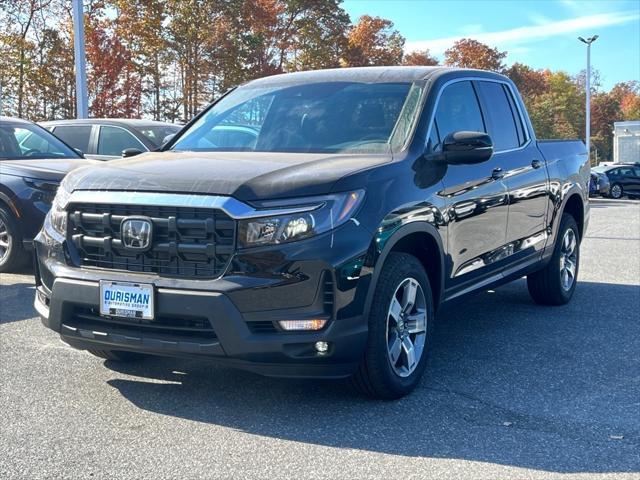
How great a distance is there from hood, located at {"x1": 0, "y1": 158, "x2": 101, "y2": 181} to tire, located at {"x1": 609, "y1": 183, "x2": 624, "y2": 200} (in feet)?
93.4

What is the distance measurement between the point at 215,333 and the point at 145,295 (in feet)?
1.34

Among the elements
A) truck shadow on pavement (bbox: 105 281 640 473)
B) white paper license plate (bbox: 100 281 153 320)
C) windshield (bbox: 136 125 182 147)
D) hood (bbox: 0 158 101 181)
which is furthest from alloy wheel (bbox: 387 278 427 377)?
windshield (bbox: 136 125 182 147)

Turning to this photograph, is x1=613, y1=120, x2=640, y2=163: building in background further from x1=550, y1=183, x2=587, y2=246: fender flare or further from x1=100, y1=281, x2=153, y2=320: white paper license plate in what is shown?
x1=100, y1=281, x2=153, y2=320: white paper license plate

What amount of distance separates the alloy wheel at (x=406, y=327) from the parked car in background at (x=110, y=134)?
7.27 meters

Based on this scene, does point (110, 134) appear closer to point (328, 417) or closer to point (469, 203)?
point (469, 203)

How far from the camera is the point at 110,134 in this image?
11.6 meters

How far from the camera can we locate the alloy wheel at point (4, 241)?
8.18 m

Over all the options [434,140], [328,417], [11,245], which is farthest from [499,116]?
[11,245]

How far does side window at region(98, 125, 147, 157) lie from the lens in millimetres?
11367

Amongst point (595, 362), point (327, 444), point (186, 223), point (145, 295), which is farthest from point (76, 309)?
point (595, 362)

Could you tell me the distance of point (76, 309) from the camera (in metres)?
4.18

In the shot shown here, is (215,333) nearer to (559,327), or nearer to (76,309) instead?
(76,309)

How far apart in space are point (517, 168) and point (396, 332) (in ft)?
7.12

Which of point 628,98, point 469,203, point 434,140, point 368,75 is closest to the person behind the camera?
point 434,140
